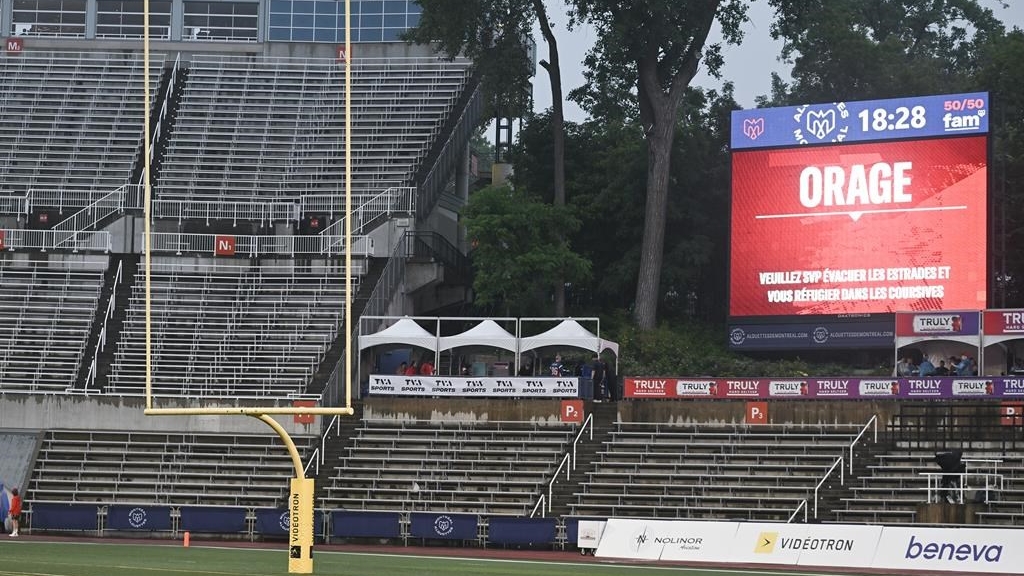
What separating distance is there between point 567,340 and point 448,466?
512 centimetres

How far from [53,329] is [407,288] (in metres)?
10.2

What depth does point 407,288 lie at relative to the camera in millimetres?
49125

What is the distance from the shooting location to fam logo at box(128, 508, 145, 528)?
37469mm

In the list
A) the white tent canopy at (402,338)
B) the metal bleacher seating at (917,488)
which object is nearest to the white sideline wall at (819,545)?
the metal bleacher seating at (917,488)

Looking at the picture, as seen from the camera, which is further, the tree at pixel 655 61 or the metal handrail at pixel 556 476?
the tree at pixel 655 61

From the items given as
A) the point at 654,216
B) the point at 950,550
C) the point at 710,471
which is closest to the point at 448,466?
the point at 710,471

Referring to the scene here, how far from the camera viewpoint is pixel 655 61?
5062 cm

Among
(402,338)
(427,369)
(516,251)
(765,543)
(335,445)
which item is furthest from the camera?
(516,251)

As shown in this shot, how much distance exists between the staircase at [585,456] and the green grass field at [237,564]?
5032 millimetres

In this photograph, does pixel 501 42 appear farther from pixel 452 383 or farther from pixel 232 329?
pixel 452 383

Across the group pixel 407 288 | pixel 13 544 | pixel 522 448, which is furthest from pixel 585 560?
pixel 407 288

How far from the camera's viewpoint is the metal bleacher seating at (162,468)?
3947 centimetres

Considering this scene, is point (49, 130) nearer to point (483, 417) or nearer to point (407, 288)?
point (407, 288)

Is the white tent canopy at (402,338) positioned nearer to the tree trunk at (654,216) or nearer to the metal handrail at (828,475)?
the tree trunk at (654,216)
